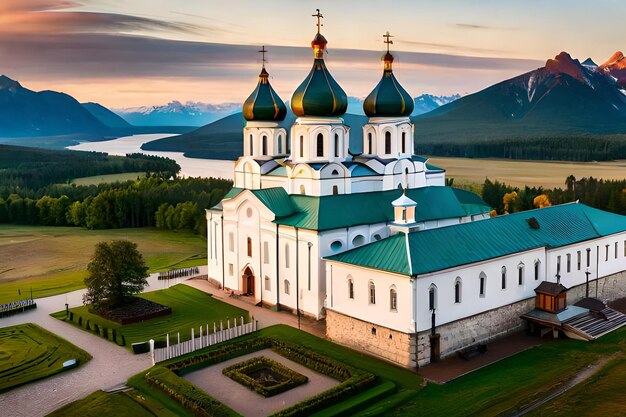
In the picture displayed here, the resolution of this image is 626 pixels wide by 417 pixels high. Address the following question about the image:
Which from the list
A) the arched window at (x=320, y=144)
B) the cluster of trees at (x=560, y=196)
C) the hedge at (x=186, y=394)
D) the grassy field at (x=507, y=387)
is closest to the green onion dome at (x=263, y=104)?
the arched window at (x=320, y=144)

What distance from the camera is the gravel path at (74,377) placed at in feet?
66.1

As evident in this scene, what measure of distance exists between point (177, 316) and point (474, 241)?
1463 cm

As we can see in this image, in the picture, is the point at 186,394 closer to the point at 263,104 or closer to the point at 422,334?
the point at 422,334

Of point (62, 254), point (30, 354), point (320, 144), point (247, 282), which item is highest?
point (320, 144)

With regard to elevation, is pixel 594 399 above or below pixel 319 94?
below

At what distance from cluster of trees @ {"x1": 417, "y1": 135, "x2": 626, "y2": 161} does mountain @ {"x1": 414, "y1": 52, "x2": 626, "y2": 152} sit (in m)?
8.84

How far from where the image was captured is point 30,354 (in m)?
24.6

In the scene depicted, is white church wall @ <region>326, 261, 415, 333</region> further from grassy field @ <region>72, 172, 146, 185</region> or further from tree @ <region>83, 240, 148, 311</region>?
grassy field @ <region>72, 172, 146, 185</region>

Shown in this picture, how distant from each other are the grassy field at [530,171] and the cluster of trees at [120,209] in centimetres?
3633

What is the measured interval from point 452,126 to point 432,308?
130 meters

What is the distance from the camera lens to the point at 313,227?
93.7 ft

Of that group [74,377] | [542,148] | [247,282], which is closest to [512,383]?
[74,377]

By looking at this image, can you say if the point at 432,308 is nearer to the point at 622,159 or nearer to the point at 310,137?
the point at 310,137

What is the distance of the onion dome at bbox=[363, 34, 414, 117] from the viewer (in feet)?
110
